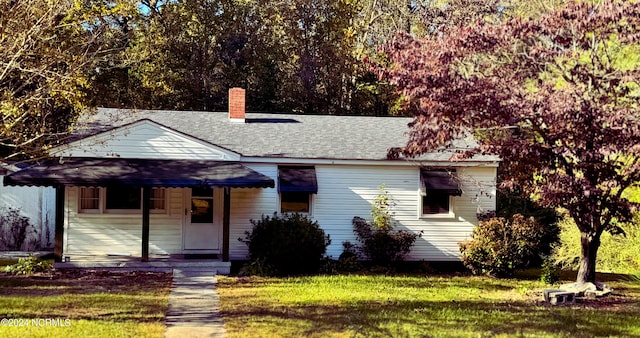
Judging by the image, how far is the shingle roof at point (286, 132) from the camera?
685 inches

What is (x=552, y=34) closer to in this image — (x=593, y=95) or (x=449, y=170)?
(x=593, y=95)

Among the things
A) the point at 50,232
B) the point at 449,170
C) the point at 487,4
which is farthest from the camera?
the point at 487,4

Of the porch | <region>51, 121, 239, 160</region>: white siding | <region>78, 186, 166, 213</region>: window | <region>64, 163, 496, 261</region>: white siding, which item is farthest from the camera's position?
<region>78, 186, 166, 213</region>: window

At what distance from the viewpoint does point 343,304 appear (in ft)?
38.0

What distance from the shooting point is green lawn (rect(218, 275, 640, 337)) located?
9.44 metres

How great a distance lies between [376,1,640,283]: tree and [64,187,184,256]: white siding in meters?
7.45

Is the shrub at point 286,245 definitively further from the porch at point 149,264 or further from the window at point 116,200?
the window at point 116,200

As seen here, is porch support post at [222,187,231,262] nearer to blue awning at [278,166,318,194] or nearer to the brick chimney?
blue awning at [278,166,318,194]

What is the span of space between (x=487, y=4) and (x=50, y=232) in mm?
23044

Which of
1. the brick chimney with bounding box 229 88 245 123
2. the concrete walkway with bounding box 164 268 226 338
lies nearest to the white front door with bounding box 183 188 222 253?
the concrete walkway with bounding box 164 268 226 338

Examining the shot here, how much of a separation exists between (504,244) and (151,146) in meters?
9.80

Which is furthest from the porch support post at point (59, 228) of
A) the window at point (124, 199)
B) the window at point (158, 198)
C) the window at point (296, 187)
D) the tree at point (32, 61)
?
the window at point (296, 187)

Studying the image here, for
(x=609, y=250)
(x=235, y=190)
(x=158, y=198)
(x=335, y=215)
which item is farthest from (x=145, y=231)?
(x=609, y=250)

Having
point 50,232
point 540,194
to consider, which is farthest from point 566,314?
point 50,232
